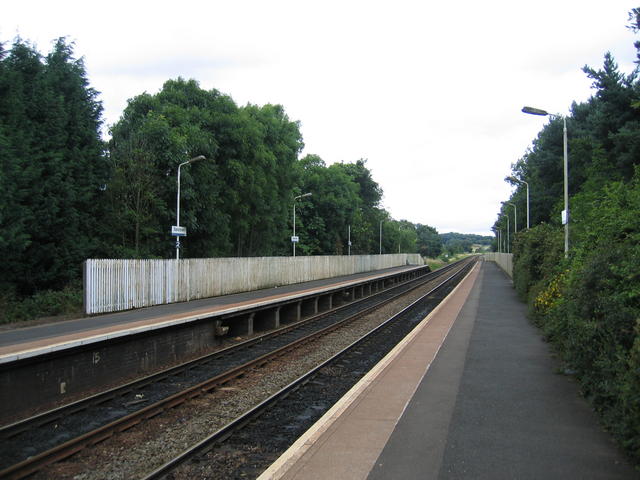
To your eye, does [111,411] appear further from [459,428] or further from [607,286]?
[607,286]

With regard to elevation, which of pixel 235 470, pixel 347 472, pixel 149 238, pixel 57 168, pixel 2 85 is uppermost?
pixel 2 85

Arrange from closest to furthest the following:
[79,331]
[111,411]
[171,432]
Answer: [171,432] < [111,411] < [79,331]

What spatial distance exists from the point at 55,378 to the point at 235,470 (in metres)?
5.20

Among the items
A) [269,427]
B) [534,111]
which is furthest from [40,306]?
[534,111]

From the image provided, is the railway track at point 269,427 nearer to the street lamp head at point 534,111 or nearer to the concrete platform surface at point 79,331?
the concrete platform surface at point 79,331

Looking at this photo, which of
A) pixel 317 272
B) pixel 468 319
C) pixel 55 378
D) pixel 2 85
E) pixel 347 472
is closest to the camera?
pixel 347 472

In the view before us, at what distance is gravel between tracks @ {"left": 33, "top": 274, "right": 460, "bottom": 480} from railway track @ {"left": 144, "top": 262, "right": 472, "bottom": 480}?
0.34 m

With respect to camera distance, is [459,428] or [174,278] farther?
[174,278]

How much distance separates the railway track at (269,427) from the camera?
5.79m

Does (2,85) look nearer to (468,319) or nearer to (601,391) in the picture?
(468,319)

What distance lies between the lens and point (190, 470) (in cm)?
576

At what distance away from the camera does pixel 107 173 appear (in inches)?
922

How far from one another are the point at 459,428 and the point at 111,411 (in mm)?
5497

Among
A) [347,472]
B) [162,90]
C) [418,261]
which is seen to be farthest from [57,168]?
[418,261]
